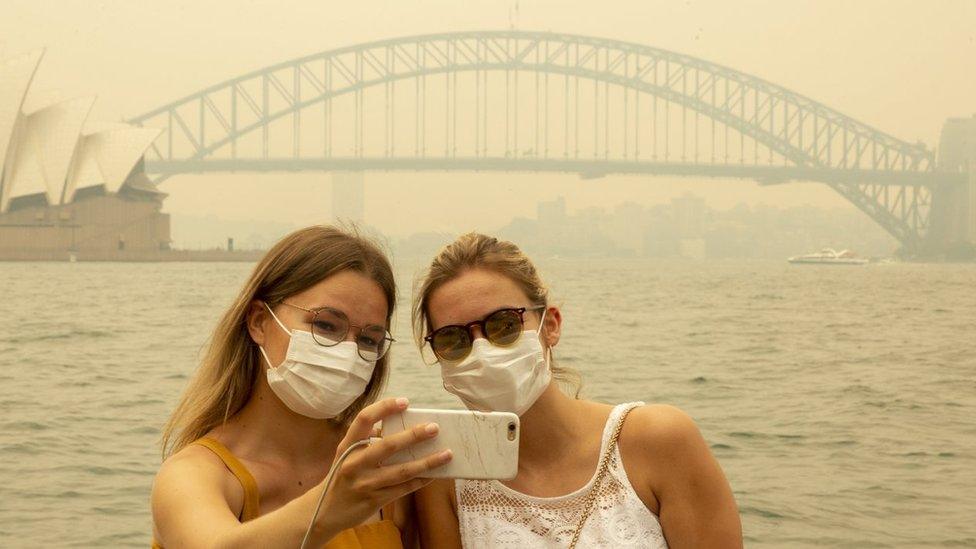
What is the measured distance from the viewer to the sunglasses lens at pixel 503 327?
1.94m

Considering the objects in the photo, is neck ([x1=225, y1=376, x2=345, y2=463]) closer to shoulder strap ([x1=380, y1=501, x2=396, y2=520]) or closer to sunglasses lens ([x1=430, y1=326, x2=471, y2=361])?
shoulder strap ([x1=380, y1=501, x2=396, y2=520])

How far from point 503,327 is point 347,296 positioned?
0.81 ft

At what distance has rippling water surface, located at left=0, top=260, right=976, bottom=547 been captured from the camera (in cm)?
645

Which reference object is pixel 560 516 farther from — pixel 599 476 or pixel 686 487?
pixel 686 487

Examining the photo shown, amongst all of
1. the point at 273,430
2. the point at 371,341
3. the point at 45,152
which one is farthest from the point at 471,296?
the point at 45,152

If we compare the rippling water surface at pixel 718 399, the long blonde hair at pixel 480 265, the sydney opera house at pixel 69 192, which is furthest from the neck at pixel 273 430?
the sydney opera house at pixel 69 192

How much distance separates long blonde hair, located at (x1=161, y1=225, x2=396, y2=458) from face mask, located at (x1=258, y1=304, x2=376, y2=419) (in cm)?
8

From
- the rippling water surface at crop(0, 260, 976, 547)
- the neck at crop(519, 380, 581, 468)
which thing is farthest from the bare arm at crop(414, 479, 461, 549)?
the rippling water surface at crop(0, 260, 976, 547)

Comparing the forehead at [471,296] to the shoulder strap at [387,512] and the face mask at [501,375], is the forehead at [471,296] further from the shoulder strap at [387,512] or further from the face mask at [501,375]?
the shoulder strap at [387,512]

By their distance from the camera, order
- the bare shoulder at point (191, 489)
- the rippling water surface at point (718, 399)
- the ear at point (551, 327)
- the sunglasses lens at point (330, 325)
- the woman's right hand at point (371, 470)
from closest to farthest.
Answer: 1. the woman's right hand at point (371, 470)
2. the bare shoulder at point (191, 489)
3. the sunglasses lens at point (330, 325)
4. the ear at point (551, 327)
5. the rippling water surface at point (718, 399)

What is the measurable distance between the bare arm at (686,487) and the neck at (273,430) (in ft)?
1.75

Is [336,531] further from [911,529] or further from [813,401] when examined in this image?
[813,401]

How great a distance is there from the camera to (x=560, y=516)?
1903 mm

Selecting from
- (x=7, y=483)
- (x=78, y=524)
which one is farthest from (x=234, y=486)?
(x=7, y=483)
